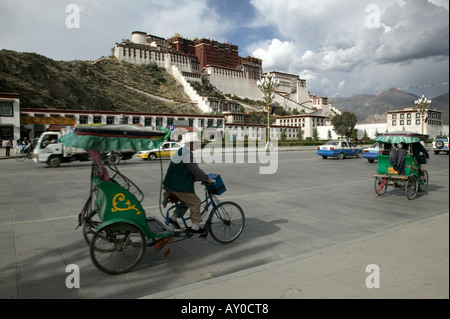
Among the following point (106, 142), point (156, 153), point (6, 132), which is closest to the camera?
point (106, 142)

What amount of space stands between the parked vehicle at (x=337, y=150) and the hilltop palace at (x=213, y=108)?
35183 mm

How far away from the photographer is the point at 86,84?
78062mm

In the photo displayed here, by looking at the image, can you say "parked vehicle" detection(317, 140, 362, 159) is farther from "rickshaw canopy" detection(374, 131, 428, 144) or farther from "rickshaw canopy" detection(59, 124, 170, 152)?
"rickshaw canopy" detection(59, 124, 170, 152)

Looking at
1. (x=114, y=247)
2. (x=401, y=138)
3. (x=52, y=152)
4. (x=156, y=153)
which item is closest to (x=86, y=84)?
(x=156, y=153)

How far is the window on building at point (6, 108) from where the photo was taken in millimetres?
37531

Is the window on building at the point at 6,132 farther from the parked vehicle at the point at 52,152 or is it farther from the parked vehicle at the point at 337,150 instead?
the parked vehicle at the point at 337,150

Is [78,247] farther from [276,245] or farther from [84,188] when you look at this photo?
[84,188]

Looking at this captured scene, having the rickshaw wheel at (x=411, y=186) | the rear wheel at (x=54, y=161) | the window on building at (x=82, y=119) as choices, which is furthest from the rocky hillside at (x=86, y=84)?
the rickshaw wheel at (x=411, y=186)

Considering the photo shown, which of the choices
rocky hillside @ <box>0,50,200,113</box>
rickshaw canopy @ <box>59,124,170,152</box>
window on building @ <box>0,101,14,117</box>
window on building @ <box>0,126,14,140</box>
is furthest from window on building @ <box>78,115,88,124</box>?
rickshaw canopy @ <box>59,124,170,152</box>

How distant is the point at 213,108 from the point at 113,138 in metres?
86.8

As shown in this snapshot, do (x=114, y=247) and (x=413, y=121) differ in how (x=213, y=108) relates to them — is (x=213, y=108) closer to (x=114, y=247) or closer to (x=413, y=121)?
(x=413, y=121)

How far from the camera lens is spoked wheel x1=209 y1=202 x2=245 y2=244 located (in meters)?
5.18

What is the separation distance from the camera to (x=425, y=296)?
285cm
